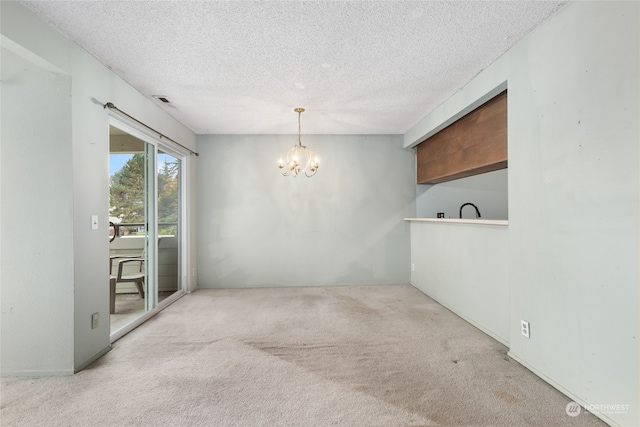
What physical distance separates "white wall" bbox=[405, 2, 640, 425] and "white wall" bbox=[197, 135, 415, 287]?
2.39 metres

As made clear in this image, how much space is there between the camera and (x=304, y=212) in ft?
15.0

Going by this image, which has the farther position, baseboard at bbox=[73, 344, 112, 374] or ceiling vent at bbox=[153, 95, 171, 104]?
ceiling vent at bbox=[153, 95, 171, 104]

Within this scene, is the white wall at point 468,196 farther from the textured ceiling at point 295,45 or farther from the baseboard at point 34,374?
the baseboard at point 34,374

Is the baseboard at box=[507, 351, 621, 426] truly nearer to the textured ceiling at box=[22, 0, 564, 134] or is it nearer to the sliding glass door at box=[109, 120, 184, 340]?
the textured ceiling at box=[22, 0, 564, 134]

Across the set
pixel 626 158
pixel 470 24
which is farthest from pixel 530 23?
pixel 626 158

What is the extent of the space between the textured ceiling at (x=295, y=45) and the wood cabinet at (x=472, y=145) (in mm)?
385

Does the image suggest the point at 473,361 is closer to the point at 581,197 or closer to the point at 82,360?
the point at 581,197

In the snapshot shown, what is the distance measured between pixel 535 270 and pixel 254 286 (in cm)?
368

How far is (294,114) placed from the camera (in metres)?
3.62

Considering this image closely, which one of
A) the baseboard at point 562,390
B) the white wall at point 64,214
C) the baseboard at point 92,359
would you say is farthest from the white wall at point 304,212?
the baseboard at point 562,390

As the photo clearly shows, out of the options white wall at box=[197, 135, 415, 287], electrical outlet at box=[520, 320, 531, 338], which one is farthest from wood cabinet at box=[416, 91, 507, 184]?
electrical outlet at box=[520, 320, 531, 338]

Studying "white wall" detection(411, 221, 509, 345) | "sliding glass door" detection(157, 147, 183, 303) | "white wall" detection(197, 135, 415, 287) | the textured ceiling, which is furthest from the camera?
"white wall" detection(197, 135, 415, 287)

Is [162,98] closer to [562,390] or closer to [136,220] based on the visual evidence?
[136,220]

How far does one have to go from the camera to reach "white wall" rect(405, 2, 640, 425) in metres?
1.43
